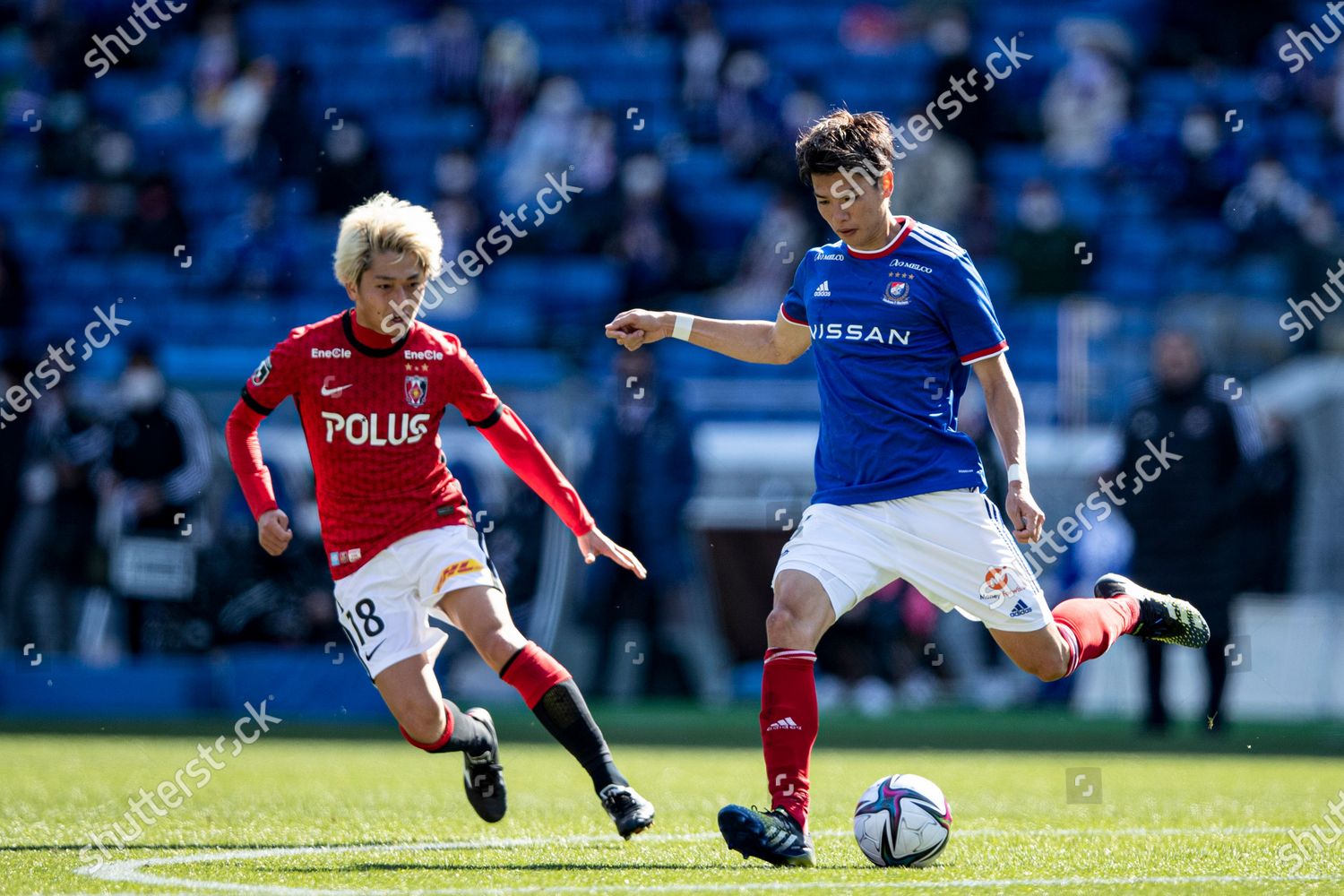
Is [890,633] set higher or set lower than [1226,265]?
lower

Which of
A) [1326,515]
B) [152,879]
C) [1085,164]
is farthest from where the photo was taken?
[1085,164]

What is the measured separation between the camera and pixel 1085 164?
57.1 ft

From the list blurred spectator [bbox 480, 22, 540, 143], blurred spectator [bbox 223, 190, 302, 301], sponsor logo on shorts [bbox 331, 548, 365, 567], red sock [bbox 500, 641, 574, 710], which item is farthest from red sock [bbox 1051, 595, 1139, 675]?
blurred spectator [bbox 480, 22, 540, 143]

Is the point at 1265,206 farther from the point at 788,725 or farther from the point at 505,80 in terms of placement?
the point at 788,725

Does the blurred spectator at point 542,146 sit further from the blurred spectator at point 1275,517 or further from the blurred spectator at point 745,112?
the blurred spectator at point 1275,517

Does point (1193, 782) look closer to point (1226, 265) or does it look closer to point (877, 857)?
point (877, 857)

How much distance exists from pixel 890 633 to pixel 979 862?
8.25 m

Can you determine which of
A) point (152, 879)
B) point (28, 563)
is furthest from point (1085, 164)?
point (152, 879)

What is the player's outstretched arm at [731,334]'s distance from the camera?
5.80 metres
